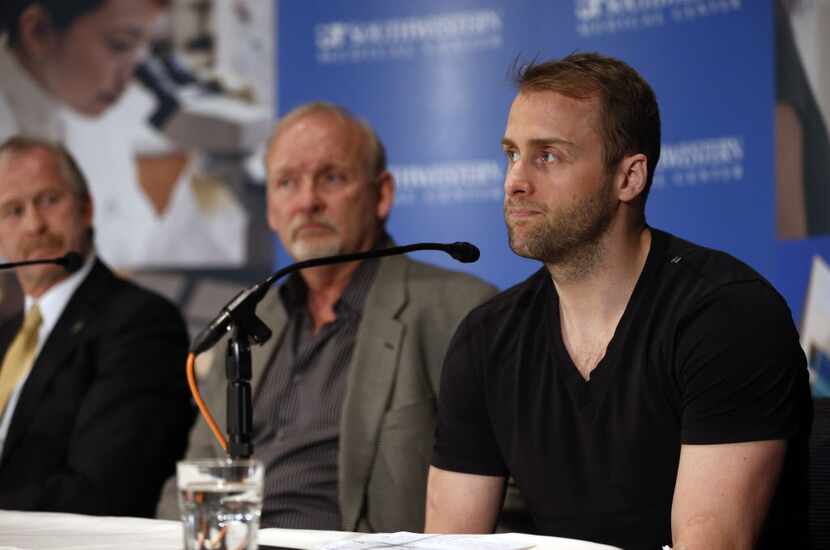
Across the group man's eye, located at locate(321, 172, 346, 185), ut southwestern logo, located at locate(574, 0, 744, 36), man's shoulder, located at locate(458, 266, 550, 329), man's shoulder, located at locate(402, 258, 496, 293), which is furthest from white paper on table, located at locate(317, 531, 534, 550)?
ut southwestern logo, located at locate(574, 0, 744, 36)

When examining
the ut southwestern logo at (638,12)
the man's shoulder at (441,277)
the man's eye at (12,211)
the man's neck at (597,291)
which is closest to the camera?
the man's neck at (597,291)

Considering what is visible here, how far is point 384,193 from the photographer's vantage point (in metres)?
3.24

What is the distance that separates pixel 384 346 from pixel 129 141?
217 centimetres

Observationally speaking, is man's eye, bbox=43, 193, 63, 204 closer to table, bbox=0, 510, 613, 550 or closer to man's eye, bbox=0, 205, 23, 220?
man's eye, bbox=0, 205, 23, 220

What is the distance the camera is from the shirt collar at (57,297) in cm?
337

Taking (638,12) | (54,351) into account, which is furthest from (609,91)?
(54,351)

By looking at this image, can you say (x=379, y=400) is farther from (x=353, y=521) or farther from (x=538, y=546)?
(x=538, y=546)

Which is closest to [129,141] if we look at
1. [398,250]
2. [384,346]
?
[384,346]

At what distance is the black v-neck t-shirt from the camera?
6.36 feet

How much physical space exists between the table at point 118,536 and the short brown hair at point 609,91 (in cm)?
91

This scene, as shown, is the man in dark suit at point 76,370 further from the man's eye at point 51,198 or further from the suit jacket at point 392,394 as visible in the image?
the suit jacket at point 392,394

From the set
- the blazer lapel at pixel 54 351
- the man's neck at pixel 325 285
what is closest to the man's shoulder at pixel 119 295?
the blazer lapel at pixel 54 351

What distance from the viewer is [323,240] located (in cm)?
310

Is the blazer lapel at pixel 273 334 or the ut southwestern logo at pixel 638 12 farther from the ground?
the ut southwestern logo at pixel 638 12
